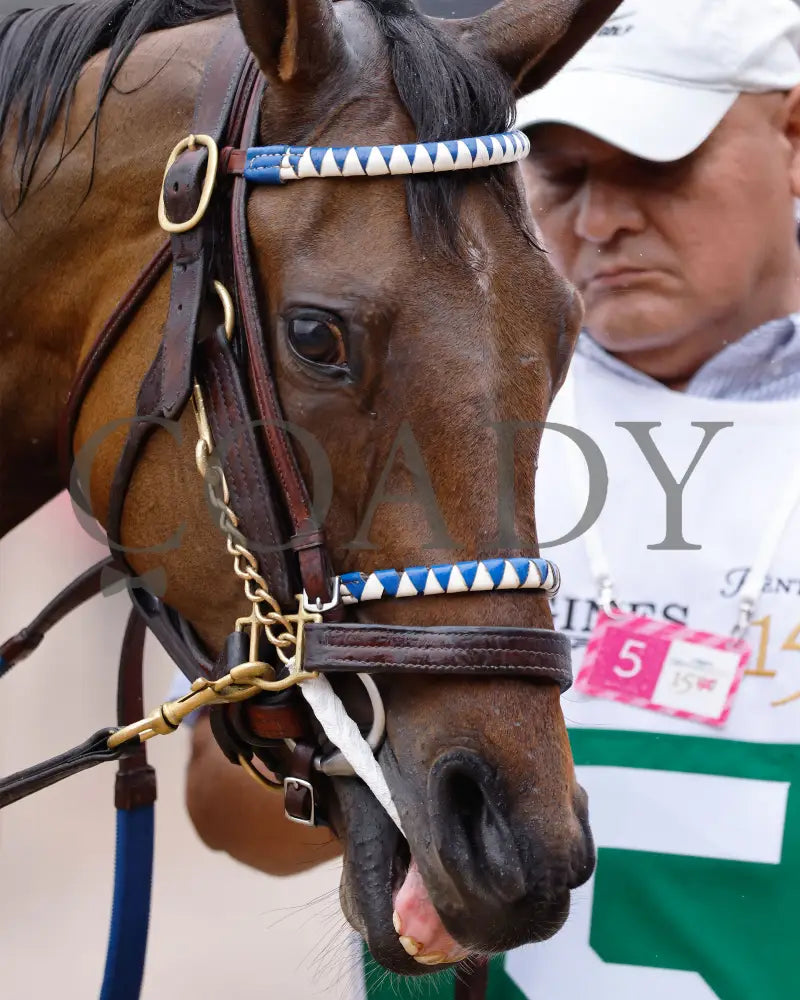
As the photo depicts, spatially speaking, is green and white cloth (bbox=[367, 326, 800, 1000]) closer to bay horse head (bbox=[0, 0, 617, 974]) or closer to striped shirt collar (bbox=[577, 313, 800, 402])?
striped shirt collar (bbox=[577, 313, 800, 402])

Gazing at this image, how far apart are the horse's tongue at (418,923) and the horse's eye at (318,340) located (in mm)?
591

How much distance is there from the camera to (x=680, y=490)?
85.2 inches

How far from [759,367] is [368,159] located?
1.10m

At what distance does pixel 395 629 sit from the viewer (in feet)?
4.42

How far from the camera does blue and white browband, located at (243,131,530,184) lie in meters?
1.41

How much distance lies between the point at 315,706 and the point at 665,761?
2.88ft

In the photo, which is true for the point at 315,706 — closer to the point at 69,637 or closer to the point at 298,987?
the point at 298,987

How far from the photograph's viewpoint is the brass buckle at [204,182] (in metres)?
1.46

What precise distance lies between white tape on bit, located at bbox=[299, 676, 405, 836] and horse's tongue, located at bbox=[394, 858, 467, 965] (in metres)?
0.07

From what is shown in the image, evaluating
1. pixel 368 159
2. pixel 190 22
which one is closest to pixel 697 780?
pixel 368 159

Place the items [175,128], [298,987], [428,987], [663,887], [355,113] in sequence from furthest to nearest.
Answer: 1. [298,987]
2. [428,987]
3. [663,887]
4. [175,128]
5. [355,113]

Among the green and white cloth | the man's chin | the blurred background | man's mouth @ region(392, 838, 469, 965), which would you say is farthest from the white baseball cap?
the blurred background

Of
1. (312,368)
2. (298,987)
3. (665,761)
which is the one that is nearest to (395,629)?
(312,368)

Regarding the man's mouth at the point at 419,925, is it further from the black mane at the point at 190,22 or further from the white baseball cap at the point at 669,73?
the white baseball cap at the point at 669,73
